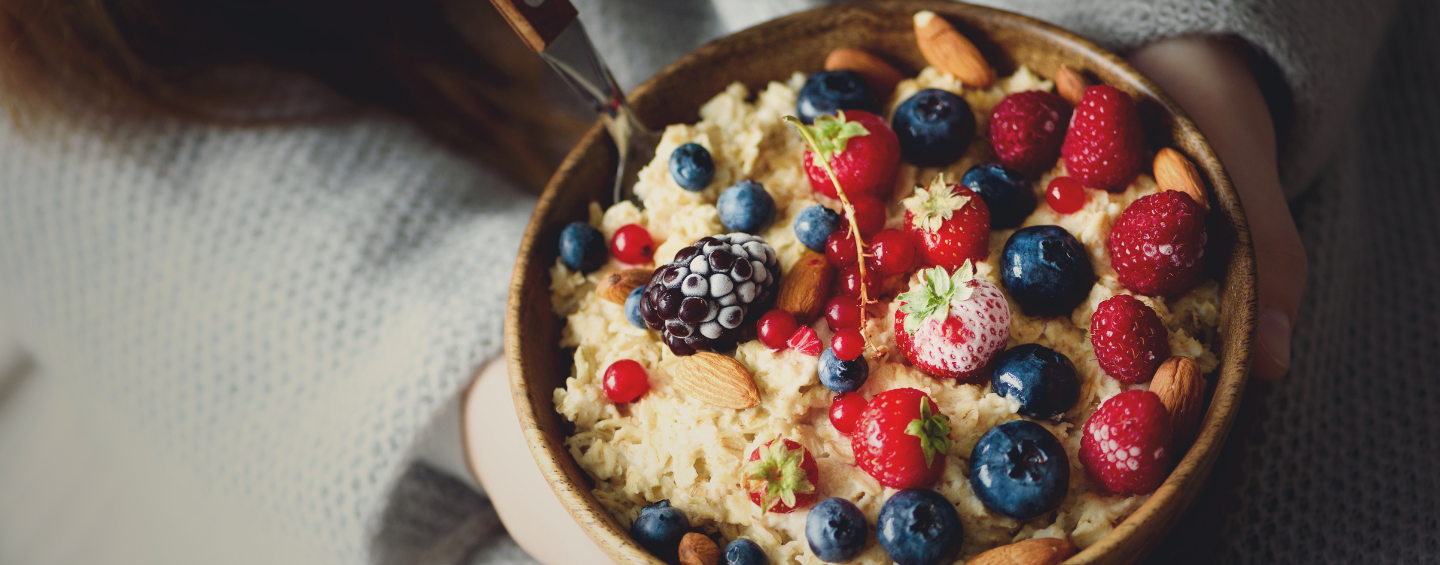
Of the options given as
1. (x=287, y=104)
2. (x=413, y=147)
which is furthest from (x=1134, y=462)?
(x=287, y=104)

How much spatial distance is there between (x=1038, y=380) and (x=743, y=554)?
A: 1.01 feet

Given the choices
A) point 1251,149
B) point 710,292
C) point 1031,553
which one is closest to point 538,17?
point 710,292

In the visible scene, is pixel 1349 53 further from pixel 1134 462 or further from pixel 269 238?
pixel 269 238

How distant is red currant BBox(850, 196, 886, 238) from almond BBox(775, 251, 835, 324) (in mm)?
57

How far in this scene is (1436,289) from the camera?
3.80 feet

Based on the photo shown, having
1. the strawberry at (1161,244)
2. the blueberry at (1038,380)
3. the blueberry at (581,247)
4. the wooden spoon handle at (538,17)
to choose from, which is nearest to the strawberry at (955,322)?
the blueberry at (1038,380)

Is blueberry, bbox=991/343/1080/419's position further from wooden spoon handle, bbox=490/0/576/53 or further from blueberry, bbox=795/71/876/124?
wooden spoon handle, bbox=490/0/576/53

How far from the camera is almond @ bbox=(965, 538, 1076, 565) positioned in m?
0.64

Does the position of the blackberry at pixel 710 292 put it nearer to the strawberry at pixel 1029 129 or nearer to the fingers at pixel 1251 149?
the strawberry at pixel 1029 129

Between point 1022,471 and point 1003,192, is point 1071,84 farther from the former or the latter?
point 1022,471

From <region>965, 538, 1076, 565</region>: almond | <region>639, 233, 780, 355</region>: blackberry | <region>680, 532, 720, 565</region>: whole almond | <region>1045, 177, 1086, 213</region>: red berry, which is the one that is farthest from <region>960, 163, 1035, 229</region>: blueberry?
<region>680, 532, 720, 565</region>: whole almond

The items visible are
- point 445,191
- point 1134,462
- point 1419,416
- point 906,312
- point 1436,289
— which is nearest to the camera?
point 1134,462

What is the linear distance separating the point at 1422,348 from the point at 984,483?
85cm

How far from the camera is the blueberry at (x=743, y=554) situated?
0.71m
